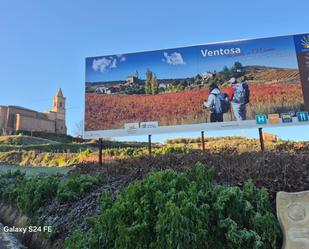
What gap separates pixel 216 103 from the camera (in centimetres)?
987

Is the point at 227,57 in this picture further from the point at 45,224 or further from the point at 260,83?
the point at 45,224

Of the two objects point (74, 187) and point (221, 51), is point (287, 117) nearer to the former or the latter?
point (221, 51)

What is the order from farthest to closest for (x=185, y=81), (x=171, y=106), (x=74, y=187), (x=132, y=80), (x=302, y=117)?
(x=132, y=80)
(x=185, y=81)
(x=171, y=106)
(x=302, y=117)
(x=74, y=187)

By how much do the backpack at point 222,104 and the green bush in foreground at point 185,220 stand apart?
5711mm

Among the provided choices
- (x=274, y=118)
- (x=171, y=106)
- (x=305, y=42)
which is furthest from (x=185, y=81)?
A: (x=305, y=42)

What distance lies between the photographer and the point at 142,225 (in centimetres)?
366

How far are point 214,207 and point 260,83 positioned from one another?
6.96 m

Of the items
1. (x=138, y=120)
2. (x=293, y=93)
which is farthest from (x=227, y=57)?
(x=138, y=120)

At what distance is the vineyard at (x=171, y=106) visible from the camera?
31.2 feet

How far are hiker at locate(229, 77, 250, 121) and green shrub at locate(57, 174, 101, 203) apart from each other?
4891 mm

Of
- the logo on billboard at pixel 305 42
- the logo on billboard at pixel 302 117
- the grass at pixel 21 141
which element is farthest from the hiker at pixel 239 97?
the grass at pixel 21 141

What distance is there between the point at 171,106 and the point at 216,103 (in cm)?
141

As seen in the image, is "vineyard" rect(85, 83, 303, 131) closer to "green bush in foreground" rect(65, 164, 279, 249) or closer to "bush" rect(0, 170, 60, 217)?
"bush" rect(0, 170, 60, 217)

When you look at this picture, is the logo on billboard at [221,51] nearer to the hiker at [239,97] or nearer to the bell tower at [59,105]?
the hiker at [239,97]
